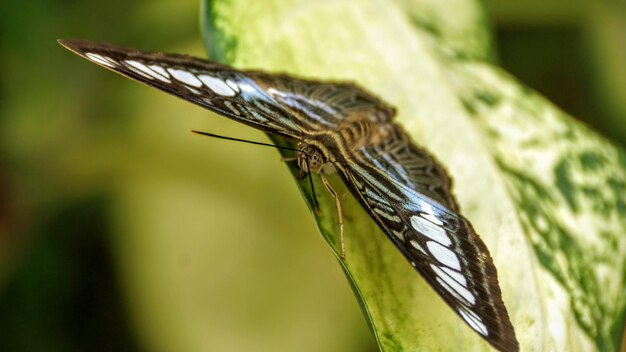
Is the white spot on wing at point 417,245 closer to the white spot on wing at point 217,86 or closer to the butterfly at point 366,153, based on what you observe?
the butterfly at point 366,153

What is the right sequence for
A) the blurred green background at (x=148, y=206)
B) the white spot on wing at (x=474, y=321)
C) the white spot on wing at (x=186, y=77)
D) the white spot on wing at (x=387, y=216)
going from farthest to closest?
the blurred green background at (x=148, y=206), the white spot on wing at (x=186, y=77), the white spot on wing at (x=387, y=216), the white spot on wing at (x=474, y=321)

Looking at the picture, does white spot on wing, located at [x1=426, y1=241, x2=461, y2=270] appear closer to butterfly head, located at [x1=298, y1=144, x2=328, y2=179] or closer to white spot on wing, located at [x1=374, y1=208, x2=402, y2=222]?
white spot on wing, located at [x1=374, y1=208, x2=402, y2=222]

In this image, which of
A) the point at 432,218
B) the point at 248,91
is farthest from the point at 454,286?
the point at 248,91

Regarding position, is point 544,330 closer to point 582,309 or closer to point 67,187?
point 582,309

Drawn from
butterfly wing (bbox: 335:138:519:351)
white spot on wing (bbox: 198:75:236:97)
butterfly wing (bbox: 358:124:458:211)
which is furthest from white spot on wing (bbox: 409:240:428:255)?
white spot on wing (bbox: 198:75:236:97)

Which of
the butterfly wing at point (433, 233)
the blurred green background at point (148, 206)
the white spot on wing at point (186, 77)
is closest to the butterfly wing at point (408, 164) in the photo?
the butterfly wing at point (433, 233)

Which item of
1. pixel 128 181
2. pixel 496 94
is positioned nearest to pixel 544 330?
pixel 496 94

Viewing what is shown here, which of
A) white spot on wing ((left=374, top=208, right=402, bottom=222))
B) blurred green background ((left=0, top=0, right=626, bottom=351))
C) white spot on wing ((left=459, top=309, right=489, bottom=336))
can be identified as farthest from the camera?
blurred green background ((left=0, top=0, right=626, bottom=351))

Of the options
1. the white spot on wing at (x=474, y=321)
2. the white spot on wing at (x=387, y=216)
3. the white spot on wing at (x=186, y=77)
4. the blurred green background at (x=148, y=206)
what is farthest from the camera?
the blurred green background at (x=148, y=206)
